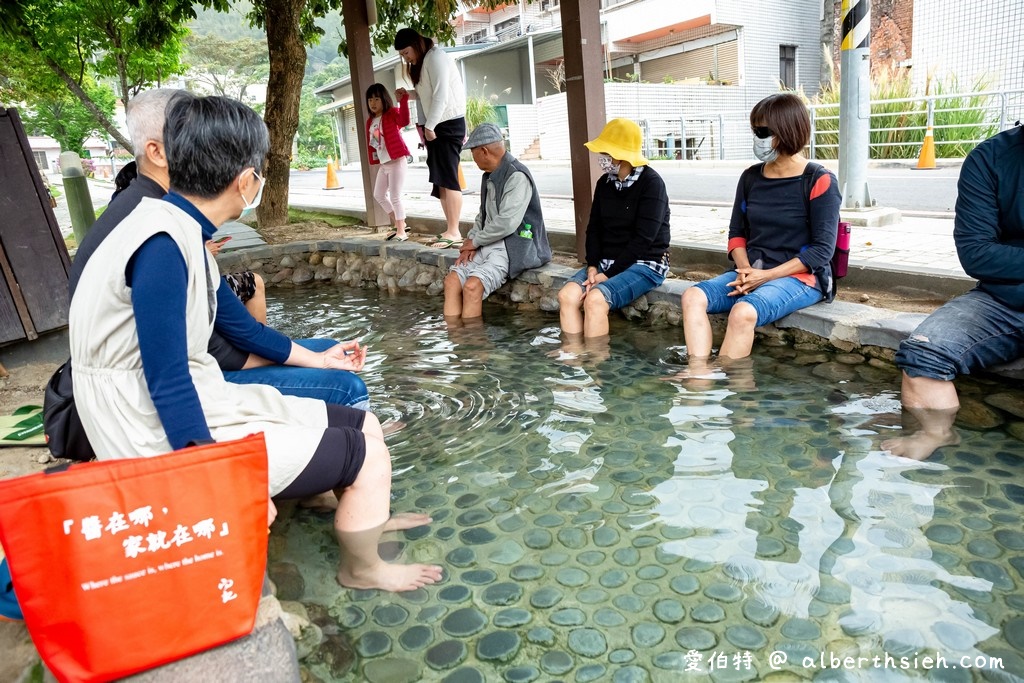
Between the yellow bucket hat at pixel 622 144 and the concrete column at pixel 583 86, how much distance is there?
2.93 feet

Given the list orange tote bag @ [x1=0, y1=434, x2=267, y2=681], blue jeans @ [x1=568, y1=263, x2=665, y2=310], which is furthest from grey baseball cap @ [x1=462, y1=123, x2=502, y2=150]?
orange tote bag @ [x1=0, y1=434, x2=267, y2=681]

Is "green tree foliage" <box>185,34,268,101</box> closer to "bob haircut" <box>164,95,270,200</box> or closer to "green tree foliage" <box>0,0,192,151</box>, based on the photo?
"green tree foliage" <box>0,0,192,151</box>

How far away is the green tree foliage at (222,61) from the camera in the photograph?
44.7 metres

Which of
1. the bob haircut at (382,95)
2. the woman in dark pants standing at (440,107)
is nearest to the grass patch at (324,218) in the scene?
the bob haircut at (382,95)

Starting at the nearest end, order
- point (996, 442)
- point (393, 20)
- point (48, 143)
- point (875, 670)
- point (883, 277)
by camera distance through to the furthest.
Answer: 1. point (875, 670)
2. point (996, 442)
3. point (883, 277)
4. point (393, 20)
5. point (48, 143)

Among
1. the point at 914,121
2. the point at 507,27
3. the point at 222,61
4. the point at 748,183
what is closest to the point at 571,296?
the point at 748,183

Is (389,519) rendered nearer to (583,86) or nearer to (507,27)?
(583,86)

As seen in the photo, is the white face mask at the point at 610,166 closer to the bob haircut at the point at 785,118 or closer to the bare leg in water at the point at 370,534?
the bob haircut at the point at 785,118

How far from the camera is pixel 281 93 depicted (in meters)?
8.69

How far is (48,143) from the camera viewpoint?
4794cm

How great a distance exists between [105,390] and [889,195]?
336 inches

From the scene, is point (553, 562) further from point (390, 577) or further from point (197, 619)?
point (197, 619)

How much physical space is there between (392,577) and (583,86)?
4.05 meters

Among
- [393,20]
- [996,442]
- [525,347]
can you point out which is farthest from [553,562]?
[393,20]
